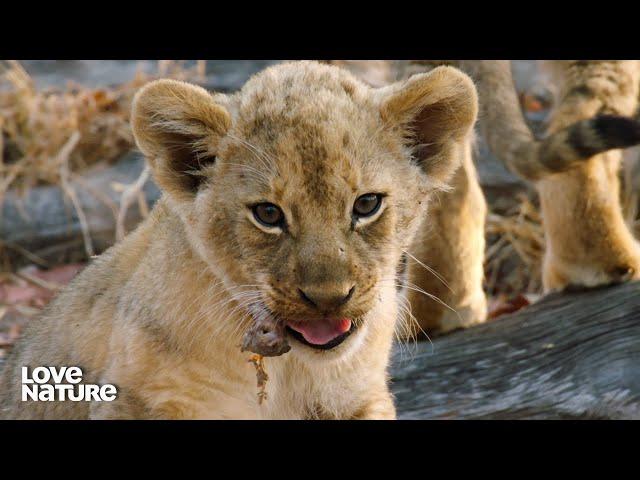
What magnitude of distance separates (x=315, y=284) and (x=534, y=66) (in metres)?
5.70

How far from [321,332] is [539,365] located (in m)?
1.77

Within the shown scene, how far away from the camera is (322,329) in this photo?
11.3 feet

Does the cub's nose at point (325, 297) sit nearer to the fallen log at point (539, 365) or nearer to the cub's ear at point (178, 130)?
the cub's ear at point (178, 130)

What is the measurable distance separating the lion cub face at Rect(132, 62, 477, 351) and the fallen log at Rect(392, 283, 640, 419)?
4.01 feet

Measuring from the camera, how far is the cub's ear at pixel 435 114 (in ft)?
12.1

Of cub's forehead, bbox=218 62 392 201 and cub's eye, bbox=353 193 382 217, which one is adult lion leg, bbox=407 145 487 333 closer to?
cub's forehead, bbox=218 62 392 201

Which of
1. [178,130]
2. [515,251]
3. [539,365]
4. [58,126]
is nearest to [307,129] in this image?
[178,130]

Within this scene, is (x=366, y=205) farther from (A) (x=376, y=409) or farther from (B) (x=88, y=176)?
(B) (x=88, y=176)

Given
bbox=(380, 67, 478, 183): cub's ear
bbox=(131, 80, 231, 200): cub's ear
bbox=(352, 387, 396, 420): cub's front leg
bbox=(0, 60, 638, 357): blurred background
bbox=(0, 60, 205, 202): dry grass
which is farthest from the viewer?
bbox=(0, 60, 205, 202): dry grass

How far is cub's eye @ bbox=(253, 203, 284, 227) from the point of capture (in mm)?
3381

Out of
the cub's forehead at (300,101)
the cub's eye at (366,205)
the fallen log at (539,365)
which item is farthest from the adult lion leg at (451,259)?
the cub's eye at (366,205)

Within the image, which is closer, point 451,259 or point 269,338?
point 269,338

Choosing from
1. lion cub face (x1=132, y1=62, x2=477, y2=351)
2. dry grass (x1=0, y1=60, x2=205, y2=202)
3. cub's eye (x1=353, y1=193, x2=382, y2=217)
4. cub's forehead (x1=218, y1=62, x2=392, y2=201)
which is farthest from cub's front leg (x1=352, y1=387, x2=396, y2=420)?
dry grass (x1=0, y1=60, x2=205, y2=202)

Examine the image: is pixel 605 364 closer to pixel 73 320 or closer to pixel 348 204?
pixel 348 204
